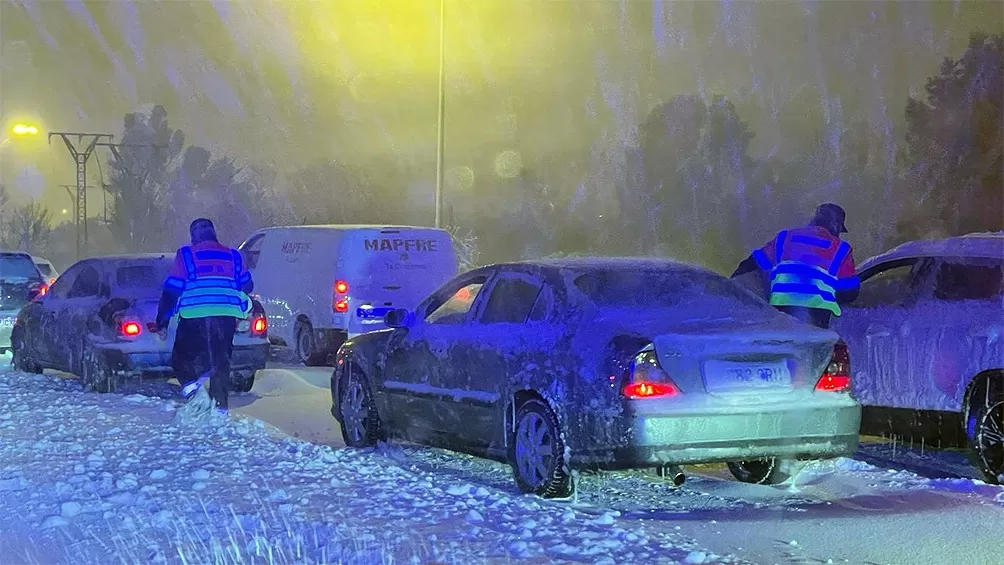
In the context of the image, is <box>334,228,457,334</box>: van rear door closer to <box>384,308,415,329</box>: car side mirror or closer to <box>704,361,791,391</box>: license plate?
<box>384,308,415,329</box>: car side mirror

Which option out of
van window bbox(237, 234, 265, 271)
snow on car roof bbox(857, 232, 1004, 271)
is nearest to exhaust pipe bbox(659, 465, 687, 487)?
snow on car roof bbox(857, 232, 1004, 271)

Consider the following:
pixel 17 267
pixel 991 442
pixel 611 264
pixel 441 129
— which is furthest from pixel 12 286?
pixel 991 442

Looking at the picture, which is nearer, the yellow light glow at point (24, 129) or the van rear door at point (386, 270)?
the van rear door at point (386, 270)

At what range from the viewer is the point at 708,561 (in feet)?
18.0

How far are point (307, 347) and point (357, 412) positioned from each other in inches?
301

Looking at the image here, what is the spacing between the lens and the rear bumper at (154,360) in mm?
12555

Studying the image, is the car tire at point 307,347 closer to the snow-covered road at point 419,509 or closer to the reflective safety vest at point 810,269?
the snow-covered road at point 419,509

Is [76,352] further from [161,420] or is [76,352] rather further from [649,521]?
[649,521]

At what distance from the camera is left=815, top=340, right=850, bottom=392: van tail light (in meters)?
7.13

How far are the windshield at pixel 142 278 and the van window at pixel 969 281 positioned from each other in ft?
25.8

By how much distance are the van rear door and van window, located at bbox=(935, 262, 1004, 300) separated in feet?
28.7

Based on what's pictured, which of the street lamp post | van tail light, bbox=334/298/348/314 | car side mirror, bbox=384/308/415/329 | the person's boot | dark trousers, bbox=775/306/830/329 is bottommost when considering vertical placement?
the person's boot

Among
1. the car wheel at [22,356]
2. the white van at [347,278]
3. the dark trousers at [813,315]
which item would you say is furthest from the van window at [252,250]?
the dark trousers at [813,315]

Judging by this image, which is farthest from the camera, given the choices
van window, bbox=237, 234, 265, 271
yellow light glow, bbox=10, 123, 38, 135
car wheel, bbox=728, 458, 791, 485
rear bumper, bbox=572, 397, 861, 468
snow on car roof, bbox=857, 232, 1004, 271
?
yellow light glow, bbox=10, 123, 38, 135
